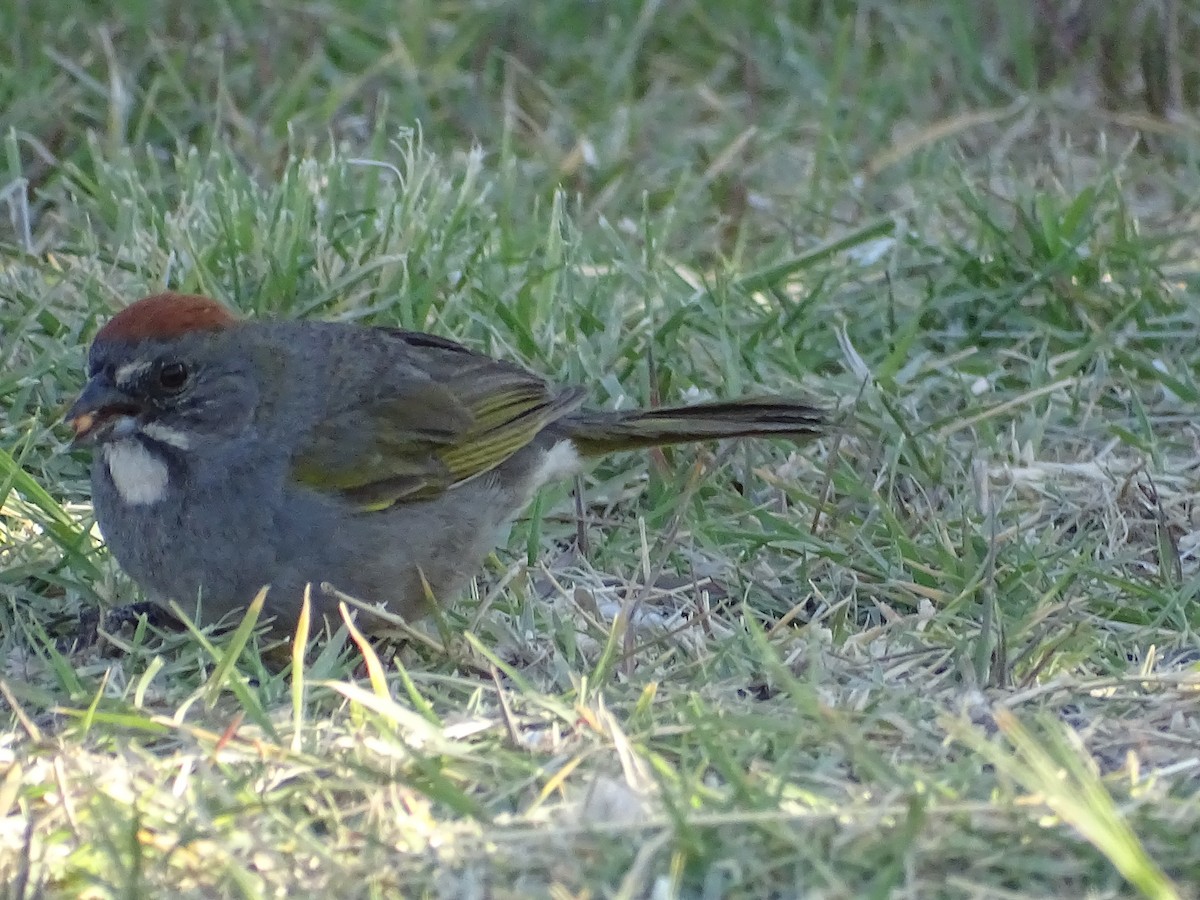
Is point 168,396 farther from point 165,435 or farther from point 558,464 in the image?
point 558,464

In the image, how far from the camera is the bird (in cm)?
352

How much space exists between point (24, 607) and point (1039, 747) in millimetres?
2148

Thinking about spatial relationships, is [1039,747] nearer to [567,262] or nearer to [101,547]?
[101,547]

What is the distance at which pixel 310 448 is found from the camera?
146 inches

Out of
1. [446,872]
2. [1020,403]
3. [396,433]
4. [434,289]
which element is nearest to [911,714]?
[446,872]

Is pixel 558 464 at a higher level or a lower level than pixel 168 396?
lower

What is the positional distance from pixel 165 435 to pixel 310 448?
0.96 ft

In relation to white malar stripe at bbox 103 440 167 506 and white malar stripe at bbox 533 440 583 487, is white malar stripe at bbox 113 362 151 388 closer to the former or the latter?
white malar stripe at bbox 103 440 167 506

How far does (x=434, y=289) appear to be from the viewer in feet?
15.3

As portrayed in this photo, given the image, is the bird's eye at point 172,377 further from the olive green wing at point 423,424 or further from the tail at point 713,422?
the tail at point 713,422

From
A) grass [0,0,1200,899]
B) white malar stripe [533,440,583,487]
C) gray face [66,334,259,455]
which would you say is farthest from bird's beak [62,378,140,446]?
white malar stripe [533,440,583,487]

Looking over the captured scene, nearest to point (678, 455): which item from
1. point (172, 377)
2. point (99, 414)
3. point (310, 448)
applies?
point (310, 448)

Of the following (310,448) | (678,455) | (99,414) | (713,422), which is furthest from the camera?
(678,455)

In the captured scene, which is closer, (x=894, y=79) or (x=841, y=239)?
(x=841, y=239)
